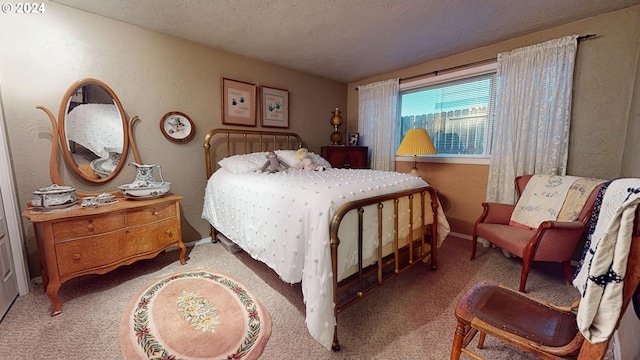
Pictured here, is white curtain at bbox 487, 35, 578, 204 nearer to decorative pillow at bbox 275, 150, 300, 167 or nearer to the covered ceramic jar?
decorative pillow at bbox 275, 150, 300, 167

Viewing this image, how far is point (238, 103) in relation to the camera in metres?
3.07

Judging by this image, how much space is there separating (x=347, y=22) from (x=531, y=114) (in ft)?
7.12

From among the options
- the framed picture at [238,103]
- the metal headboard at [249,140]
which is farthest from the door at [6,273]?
the framed picture at [238,103]

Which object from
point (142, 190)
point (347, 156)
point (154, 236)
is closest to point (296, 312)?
point (154, 236)

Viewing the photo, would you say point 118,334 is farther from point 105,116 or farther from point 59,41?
point 59,41

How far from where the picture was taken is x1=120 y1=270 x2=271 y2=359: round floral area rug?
135 centimetres

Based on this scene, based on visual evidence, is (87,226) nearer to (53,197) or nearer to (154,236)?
(53,197)

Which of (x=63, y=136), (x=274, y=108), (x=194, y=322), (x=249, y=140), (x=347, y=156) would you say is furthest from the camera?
(x=347, y=156)

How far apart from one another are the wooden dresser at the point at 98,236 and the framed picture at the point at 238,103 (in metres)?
1.33

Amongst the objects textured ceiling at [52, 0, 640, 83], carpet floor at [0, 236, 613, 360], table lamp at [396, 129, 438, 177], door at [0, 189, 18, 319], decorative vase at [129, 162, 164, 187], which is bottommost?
carpet floor at [0, 236, 613, 360]

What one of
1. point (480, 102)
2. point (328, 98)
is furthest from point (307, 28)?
point (480, 102)

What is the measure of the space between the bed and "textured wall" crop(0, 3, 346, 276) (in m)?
0.63

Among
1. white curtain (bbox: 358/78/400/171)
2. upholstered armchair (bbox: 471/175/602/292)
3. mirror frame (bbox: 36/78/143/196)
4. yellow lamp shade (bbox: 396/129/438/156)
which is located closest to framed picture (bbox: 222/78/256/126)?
mirror frame (bbox: 36/78/143/196)

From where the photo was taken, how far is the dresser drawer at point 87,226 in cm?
163
